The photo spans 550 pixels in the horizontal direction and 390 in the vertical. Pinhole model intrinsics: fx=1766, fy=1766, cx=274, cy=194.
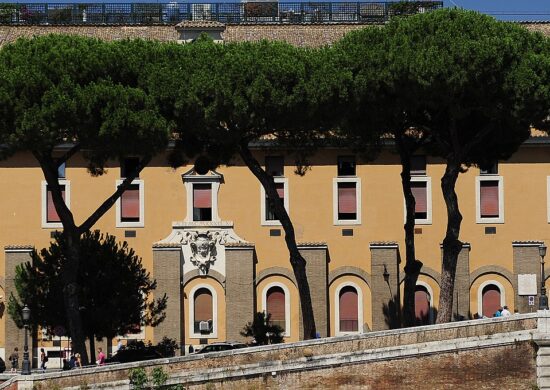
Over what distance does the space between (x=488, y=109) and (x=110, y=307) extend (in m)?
12.8

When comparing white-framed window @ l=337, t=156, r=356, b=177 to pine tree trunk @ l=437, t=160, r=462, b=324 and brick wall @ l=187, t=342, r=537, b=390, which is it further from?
brick wall @ l=187, t=342, r=537, b=390

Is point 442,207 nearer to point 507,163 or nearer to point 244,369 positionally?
point 507,163

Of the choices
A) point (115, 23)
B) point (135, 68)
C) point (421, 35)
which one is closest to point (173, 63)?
point (135, 68)

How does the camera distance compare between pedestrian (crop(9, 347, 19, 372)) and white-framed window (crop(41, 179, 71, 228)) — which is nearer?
pedestrian (crop(9, 347, 19, 372))

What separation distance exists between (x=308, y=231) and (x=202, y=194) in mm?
3628

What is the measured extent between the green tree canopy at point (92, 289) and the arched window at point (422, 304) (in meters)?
8.99

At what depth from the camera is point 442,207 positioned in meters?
56.9

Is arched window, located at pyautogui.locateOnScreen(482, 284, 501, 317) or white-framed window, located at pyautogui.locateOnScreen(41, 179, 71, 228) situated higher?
white-framed window, located at pyautogui.locateOnScreen(41, 179, 71, 228)

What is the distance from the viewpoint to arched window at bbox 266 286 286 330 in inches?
2229

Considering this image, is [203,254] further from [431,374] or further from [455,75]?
[431,374]

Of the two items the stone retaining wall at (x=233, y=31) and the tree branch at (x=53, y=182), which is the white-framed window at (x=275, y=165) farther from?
the tree branch at (x=53, y=182)

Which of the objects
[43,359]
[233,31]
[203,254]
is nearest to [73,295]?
[43,359]

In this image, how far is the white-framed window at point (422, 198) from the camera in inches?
2242

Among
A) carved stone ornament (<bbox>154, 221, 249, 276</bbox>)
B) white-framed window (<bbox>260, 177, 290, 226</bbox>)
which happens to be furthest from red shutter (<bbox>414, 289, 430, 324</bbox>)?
carved stone ornament (<bbox>154, 221, 249, 276</bbox>)
